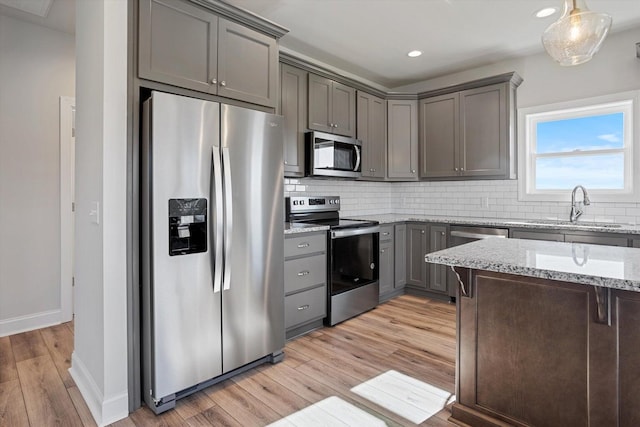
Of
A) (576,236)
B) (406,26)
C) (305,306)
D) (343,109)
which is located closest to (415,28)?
(406,26)

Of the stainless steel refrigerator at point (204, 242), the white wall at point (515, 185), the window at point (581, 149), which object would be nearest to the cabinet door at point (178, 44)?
the stainless steel refrigerator at point (204, 242)

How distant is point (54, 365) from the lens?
99.0 inches

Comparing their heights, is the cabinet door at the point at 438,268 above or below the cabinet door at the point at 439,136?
below

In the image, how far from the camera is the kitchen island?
139 centimetres

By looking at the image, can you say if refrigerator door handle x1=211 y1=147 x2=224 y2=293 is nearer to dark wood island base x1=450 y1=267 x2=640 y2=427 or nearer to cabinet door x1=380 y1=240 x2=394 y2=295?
dark wood island base x1=450 y1=267 x2=640 y2=427

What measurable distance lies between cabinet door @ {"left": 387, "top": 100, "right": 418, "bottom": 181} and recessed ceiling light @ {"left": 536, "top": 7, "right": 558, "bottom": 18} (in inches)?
64.2

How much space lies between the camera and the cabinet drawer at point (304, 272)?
2826 mm

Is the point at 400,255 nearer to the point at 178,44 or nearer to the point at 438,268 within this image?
the point at 438,268

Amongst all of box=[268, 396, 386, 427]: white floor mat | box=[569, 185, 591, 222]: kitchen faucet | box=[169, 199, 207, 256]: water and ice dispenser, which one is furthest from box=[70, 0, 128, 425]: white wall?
box=[569, 185, 591, 222]: kitchen faucet

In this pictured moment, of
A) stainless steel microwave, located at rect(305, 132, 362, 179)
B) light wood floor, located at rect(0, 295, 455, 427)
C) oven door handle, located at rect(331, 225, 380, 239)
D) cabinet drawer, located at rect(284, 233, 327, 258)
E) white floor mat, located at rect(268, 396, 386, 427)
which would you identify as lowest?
white floor mat, located at rect(268, 396, 386, 427)

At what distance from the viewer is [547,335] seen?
1.57m

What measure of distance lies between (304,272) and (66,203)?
2.44 m

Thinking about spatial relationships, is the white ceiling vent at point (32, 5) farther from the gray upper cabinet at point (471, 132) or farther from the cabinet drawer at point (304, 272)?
the gray upper cabinet at point (471, 132)

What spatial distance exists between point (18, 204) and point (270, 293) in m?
2.55
